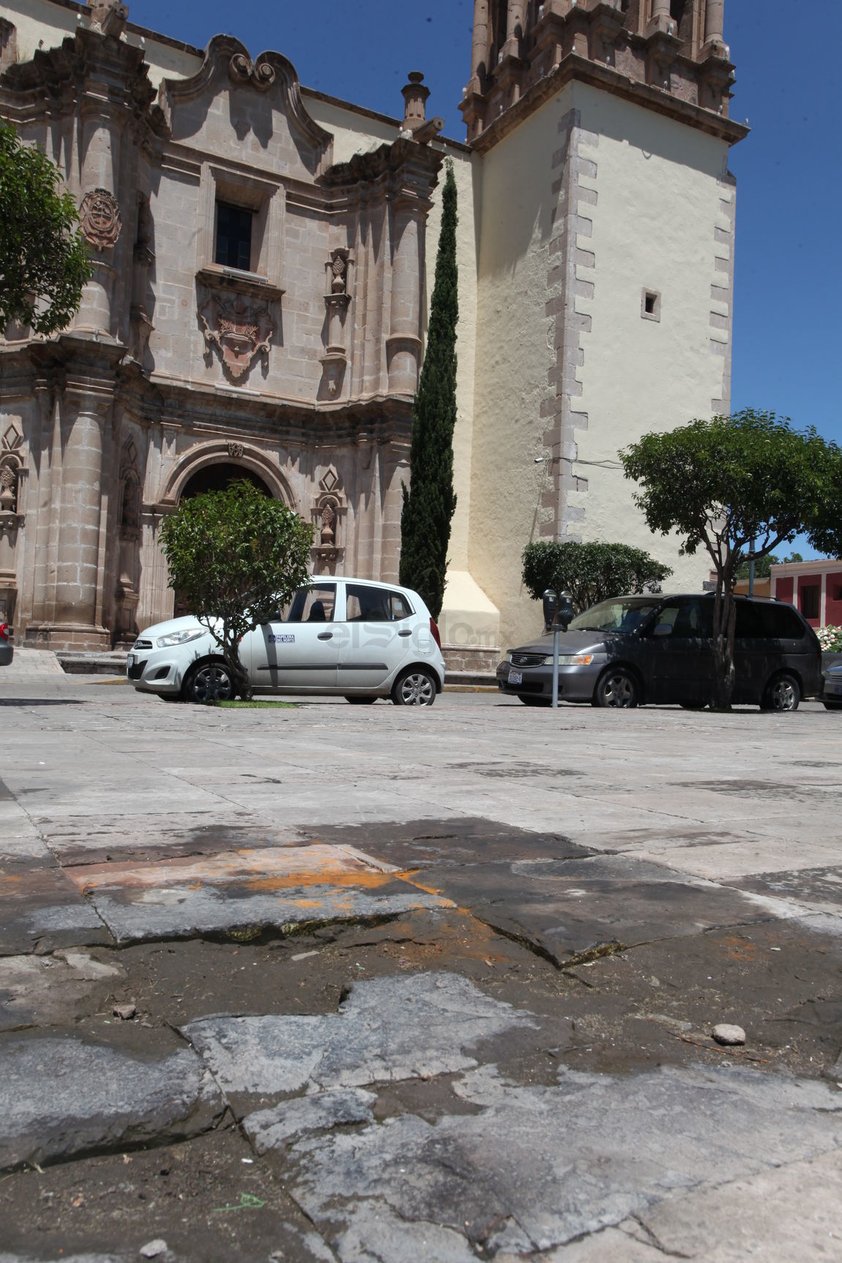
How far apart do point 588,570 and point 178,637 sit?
1108cm

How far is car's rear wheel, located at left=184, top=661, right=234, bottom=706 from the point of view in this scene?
11.4 metres

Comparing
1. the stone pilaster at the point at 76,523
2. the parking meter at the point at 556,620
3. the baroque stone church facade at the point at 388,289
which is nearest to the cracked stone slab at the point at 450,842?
the parking meter at the point at 556,620

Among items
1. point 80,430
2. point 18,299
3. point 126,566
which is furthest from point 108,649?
point 18,299

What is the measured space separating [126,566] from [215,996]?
1895 cm

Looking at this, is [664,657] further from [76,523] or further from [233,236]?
[233,236]

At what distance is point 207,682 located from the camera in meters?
11.4

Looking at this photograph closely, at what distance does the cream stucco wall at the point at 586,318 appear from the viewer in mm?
21906

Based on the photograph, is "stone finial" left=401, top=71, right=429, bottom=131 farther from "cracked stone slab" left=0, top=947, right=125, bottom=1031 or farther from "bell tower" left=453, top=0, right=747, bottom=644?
"cracked stone slab" left=0, top=947, right=125, bottom=1031

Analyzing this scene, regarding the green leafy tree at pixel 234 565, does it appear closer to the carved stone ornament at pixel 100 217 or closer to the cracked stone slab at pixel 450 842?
the cracked stone slab at pixel 450 842

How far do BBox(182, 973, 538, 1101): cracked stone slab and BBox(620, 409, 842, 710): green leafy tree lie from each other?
40.9 feet

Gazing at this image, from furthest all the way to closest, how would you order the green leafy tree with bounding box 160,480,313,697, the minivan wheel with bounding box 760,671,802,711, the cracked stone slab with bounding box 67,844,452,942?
the minivan wheel with bounding box 760,671,802,711 < the green leafy tree with bounding box 160,480,313,697 < the cracked stone slab with bounding box 67,844,452,942

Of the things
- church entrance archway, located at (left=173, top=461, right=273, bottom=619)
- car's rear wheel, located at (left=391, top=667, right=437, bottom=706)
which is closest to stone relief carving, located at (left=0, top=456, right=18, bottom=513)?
church entrance archway, located at (left=173, top=461, right=273, bottom=619)

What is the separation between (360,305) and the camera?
904 inches

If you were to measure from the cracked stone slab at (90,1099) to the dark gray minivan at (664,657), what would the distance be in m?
11.7
